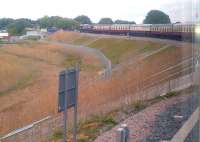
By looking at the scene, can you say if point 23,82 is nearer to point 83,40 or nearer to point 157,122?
point 83,40

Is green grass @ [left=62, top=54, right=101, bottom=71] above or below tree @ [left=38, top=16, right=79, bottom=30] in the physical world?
below

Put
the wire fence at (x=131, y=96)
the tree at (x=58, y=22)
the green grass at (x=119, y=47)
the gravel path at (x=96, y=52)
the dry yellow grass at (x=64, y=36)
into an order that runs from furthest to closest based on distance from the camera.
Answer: the green grass at (x=119, y=47), the gravel path at (x=96, y=52), the dry yellow grass at (x=64, y=36), the tree at (x=58, y=22), the wire fence at (x=131, y=96)

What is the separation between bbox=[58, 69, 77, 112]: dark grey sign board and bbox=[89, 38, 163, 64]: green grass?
18.1 ft

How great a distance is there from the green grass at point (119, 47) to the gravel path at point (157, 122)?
314 centimetres

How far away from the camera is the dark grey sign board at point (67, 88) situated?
11.2ft

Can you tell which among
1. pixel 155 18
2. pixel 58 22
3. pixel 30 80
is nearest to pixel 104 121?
pixel 155 18

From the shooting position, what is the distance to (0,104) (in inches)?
336

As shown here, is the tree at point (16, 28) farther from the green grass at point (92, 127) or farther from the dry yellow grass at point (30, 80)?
the green grass at point (92, 127)

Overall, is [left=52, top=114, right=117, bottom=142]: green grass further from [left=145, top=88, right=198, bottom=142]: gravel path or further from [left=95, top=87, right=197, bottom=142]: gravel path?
[left=145, top=88, right=198, bottom=142]: gravel path

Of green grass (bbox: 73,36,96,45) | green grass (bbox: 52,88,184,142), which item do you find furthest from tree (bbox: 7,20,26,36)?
green grass (bbox: 52,88,184,142)

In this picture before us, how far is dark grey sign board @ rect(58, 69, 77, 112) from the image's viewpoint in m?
3.43

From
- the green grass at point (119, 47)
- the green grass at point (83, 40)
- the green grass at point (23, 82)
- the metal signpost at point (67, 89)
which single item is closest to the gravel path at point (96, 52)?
the green grass at point (83, 40)

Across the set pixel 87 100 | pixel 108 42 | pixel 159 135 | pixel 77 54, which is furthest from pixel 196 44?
pixel 108 42

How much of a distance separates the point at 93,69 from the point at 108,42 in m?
2.50
